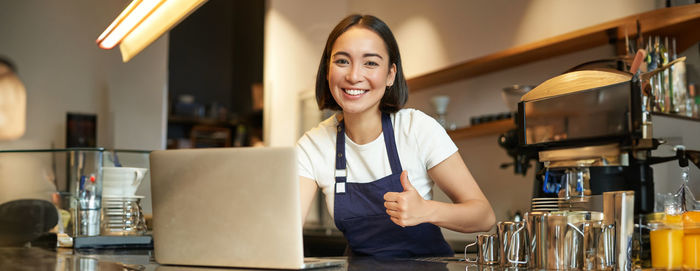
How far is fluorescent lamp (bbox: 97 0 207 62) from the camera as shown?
1.71 m

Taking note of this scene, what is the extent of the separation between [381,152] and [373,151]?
2cm

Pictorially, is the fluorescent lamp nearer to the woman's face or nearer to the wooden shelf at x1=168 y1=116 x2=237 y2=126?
the woman's face

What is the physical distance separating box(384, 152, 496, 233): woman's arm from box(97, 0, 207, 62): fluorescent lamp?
0.71m

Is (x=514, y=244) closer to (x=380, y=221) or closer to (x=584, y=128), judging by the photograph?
(x=380, y=221)

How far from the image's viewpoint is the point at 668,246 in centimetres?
105

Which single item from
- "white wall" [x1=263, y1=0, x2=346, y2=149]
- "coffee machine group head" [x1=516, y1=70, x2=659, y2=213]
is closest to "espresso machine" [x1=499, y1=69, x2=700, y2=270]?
"coffee machine group head" [x1=516, y1=70, x2=659, y2=213]

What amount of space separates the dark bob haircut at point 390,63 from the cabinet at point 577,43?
1525mm

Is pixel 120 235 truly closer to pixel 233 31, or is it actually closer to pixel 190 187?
pixel 190 187

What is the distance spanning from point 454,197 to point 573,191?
0.99 ft

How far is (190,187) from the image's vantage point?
110 cm

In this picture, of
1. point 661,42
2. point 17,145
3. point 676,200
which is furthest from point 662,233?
point 17,145

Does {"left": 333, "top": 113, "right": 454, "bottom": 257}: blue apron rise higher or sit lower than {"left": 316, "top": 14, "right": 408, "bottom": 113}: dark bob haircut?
lower

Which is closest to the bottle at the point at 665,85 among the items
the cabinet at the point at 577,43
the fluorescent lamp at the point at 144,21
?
the cabinet at the point at 577,43

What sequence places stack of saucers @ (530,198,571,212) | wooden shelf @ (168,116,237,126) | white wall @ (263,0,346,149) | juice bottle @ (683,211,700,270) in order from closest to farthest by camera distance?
juice bottle @ (683,211,700,270) → stack of saucers @ (530,198,571,212) → white wall @ (263,0,346,149) → wooden shelf @ (168,116,237,126)
